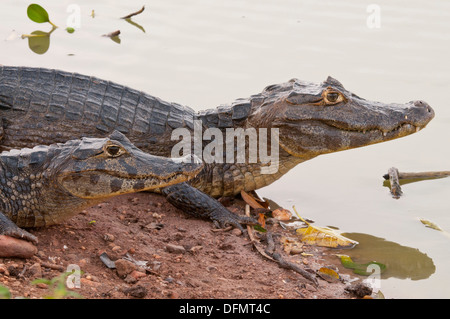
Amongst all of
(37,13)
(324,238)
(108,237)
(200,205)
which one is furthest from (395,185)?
(37,13)

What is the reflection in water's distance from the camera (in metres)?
5.51

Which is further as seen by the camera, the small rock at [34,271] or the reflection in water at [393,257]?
the reflection in water at [393,257]

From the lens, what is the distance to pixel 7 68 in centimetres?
668

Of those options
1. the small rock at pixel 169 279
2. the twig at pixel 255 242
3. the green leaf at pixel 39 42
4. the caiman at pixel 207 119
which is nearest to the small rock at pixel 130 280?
the small rock at pixel 169 279

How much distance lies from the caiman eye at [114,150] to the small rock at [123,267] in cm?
74

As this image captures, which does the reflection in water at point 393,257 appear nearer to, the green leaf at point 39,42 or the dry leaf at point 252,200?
the dry leaf at point 252,200

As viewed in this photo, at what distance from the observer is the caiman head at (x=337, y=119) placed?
626 centimetres

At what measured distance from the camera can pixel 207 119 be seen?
21.6 feet

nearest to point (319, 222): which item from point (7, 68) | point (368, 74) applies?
point (7, 68)

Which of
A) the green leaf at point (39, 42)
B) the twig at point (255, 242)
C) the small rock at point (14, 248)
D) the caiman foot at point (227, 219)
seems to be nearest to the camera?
the small rock at point (14, 248)

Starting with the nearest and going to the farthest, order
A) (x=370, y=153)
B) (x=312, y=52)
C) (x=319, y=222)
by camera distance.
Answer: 1. (x=319, y=222)
2. (x=370, y=153)
3. (x=312, y=52)
